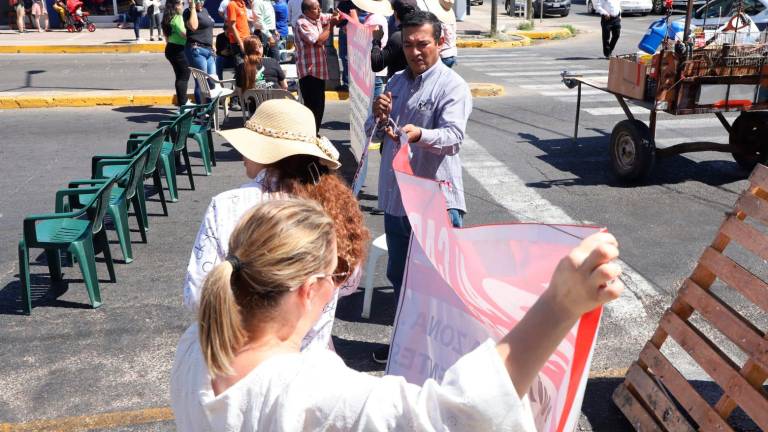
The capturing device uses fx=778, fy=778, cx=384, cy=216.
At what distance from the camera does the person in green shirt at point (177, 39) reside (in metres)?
11.4

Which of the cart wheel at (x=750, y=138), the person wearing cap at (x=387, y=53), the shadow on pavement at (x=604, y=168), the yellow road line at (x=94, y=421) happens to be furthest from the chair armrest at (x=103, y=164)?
the cart wheel at (x=750, y=138)

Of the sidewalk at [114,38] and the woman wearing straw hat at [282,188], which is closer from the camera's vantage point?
the woman wearing straw hat at [282,188]

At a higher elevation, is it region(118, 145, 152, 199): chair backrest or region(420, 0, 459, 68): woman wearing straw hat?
region(420, 0, 459, 68): woman wearing straw hat

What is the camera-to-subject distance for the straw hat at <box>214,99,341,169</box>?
2.77 m

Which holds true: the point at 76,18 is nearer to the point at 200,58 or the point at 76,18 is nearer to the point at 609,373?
the point at 200,58

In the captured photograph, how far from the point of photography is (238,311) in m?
1.61

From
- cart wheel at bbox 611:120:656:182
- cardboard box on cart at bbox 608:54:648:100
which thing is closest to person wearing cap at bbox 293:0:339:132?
cardboard box on cart at bbox 608:54:648:100

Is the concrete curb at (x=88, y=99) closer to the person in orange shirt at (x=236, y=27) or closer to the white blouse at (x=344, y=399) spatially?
the person in orange shirt at (x=236, y=27)

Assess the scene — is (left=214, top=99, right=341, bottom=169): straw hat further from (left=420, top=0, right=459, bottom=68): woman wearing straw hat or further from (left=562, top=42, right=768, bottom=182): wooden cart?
(left=562, top=42, right=768, bottom=182): wooden cart

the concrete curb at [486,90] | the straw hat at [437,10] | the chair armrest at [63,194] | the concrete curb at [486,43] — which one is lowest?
the concrete curb at [486,90]

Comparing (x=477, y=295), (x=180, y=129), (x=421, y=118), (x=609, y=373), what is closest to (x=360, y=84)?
(x=421, y=118)

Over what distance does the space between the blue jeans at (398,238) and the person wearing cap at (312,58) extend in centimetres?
499

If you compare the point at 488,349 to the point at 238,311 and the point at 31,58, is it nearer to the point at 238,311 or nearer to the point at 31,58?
the point at 238,311

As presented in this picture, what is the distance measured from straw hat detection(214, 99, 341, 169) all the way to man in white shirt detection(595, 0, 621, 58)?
1629cm
